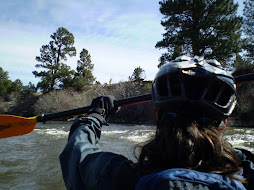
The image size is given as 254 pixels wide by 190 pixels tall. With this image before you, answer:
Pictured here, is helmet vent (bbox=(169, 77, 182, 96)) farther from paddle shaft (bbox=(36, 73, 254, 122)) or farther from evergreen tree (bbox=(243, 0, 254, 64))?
evergreen tree (bbox=(243, 0, 254, 64))

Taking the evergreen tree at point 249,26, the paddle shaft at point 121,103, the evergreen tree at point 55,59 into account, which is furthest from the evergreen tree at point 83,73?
the paddle shaft at point 121,103

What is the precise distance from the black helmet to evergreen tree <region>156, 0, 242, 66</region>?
71.4 feet

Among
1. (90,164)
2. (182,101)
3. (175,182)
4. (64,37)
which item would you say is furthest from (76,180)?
(64,37)

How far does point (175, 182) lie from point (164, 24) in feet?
81.4

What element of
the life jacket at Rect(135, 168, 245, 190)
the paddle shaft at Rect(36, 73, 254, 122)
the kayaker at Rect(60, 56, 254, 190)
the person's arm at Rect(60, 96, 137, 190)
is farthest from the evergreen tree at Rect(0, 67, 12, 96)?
the life jacket at Rect(135, 168, 245, 190)

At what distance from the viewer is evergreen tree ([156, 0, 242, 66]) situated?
21.8 metres

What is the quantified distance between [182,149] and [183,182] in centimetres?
19

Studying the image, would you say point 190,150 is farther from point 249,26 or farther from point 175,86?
point 249,26

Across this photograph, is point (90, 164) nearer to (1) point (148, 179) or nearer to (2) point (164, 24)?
(1) point (148, 179)

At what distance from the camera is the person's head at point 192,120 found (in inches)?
38.4

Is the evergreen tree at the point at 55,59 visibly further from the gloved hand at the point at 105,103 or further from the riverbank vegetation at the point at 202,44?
the gloved hand at the point at 105,103

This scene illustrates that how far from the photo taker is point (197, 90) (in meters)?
1.08

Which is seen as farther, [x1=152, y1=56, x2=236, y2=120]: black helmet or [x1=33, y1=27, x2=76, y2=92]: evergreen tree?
[x1=33, y1=27, x2=76, y2=92]: evergreen tree

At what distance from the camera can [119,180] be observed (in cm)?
89
